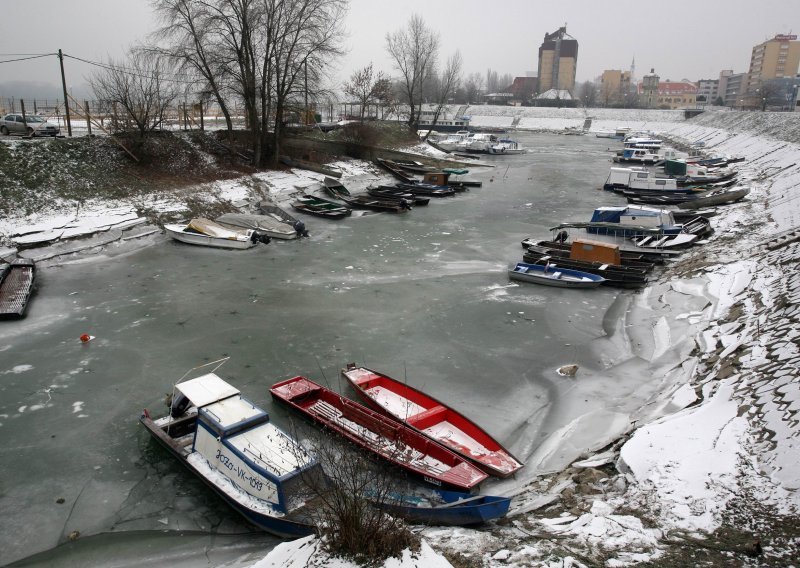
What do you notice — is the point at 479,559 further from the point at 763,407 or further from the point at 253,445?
the point at 763,407

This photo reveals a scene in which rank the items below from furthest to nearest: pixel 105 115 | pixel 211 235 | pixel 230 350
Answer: pixel 105 115, pixel 211 235, pixel 230 350

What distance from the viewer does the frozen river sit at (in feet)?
28.9

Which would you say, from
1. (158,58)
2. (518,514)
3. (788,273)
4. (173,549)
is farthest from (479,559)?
(158,58)

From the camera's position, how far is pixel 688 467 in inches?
325

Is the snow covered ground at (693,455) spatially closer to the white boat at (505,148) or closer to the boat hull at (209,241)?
the boat hull at (209,241)

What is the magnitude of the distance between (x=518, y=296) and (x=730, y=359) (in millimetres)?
7162

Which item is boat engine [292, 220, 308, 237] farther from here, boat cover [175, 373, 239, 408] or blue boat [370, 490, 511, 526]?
blue boat [370, 490, 511, 526]

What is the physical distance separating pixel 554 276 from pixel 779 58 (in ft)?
652

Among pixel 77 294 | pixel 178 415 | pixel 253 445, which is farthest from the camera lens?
pixel 77 294

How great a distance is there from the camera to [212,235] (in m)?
23.6

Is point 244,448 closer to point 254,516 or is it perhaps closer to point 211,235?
point 254,516

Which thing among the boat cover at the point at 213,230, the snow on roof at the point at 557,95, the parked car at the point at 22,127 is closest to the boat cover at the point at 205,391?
the boat cover at the point at 213,230

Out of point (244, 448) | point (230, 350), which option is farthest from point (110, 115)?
point (244, 448)

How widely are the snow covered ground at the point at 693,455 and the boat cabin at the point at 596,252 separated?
6.94 ft
